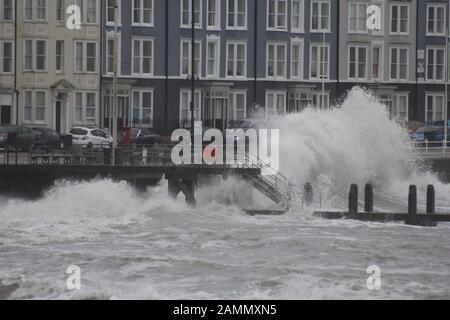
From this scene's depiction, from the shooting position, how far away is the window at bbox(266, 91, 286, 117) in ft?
265

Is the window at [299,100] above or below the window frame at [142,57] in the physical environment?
below

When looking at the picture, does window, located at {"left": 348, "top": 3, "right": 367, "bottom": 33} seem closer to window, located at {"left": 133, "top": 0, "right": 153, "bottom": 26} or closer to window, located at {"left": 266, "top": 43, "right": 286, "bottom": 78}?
window, located at {"left": 266, "top": 43, "right": 286, "bottom": 78}

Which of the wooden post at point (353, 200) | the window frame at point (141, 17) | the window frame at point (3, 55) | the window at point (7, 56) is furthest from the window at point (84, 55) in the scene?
the wooden post at point (353, 200)

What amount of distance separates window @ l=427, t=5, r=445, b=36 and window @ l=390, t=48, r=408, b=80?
8.03 ft

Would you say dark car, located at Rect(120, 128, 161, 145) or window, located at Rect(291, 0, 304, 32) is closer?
dark car, located at Rect(120, 128, 161, 145)

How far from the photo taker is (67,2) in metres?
76.4

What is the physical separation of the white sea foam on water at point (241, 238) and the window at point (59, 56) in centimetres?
1925

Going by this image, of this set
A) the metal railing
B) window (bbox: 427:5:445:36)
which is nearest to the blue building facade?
window (bbox: 427:5:445:36)

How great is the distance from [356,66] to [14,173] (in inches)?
1490

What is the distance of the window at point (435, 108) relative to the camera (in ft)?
278

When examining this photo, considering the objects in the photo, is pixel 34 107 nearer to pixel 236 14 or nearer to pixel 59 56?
pixel 59 56

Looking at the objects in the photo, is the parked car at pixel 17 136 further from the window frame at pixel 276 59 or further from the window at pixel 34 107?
the window frame at pixel 276 59
